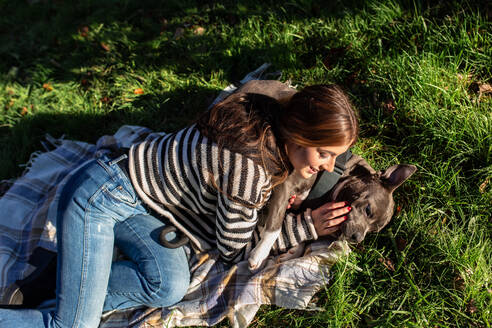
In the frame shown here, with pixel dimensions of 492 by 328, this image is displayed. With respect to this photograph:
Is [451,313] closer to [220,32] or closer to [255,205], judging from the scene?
[255,205]

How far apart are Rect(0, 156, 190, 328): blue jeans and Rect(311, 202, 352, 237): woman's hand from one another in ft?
3.82

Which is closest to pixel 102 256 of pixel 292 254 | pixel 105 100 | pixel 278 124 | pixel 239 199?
pixel 239 199

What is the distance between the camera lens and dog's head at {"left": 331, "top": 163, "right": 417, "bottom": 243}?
8.91 ft

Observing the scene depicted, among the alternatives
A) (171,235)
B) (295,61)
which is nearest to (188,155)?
(171,235)

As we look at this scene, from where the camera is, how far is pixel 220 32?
14.4ft

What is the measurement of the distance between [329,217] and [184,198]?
1.11 metres

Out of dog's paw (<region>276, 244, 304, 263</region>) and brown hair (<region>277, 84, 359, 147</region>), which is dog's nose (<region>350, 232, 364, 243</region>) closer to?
dog's paw (<region>276, 244, 304, 263</region>)

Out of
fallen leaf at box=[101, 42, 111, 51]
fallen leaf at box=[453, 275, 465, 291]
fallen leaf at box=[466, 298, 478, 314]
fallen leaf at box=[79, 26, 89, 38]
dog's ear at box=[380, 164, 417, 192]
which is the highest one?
fallen leaf at box=[79, 26, 89, 38]

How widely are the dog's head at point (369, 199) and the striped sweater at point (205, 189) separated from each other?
0.35 meters

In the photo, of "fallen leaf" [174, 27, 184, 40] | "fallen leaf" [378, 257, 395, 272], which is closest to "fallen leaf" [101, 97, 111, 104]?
"fallen leaf" [174, 27, 184, 40]

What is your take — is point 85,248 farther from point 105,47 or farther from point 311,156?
point 105,47

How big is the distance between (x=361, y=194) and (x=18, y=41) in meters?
5.19

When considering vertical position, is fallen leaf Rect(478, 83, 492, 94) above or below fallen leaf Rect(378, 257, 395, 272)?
above

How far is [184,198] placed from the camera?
2742mm
